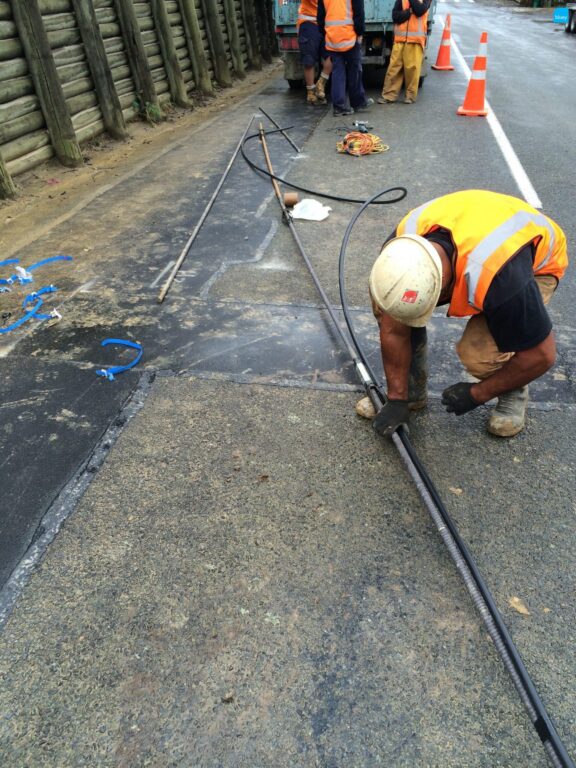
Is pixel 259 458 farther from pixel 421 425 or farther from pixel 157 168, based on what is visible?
pixel 157 168

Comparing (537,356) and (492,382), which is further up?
(537,356)

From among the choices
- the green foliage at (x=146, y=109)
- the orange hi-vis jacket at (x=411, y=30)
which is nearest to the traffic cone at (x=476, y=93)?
the orange hi-vis jacket at (x=411, y=30)

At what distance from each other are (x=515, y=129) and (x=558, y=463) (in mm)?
6597

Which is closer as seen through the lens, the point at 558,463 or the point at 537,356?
the point at 537,356

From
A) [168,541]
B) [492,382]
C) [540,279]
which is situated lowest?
[168,541]

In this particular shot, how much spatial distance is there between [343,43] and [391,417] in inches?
304

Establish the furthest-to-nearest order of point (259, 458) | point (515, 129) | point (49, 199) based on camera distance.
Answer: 1. point (515, 129)
2. point (49, 199)
3. point (259, 458)

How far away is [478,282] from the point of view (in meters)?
2.01

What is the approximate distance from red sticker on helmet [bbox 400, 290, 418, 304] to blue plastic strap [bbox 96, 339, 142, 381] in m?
1.71

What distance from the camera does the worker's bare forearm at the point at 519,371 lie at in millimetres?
2203

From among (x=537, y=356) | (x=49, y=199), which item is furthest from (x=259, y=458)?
(x=49, y=199)

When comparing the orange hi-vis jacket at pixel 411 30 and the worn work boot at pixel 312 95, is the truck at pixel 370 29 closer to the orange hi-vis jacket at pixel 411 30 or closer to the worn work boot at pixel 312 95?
the orange hi-vis jacket at pixel 411 30

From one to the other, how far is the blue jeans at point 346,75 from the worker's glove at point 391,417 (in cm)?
763

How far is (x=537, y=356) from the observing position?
221 cm
